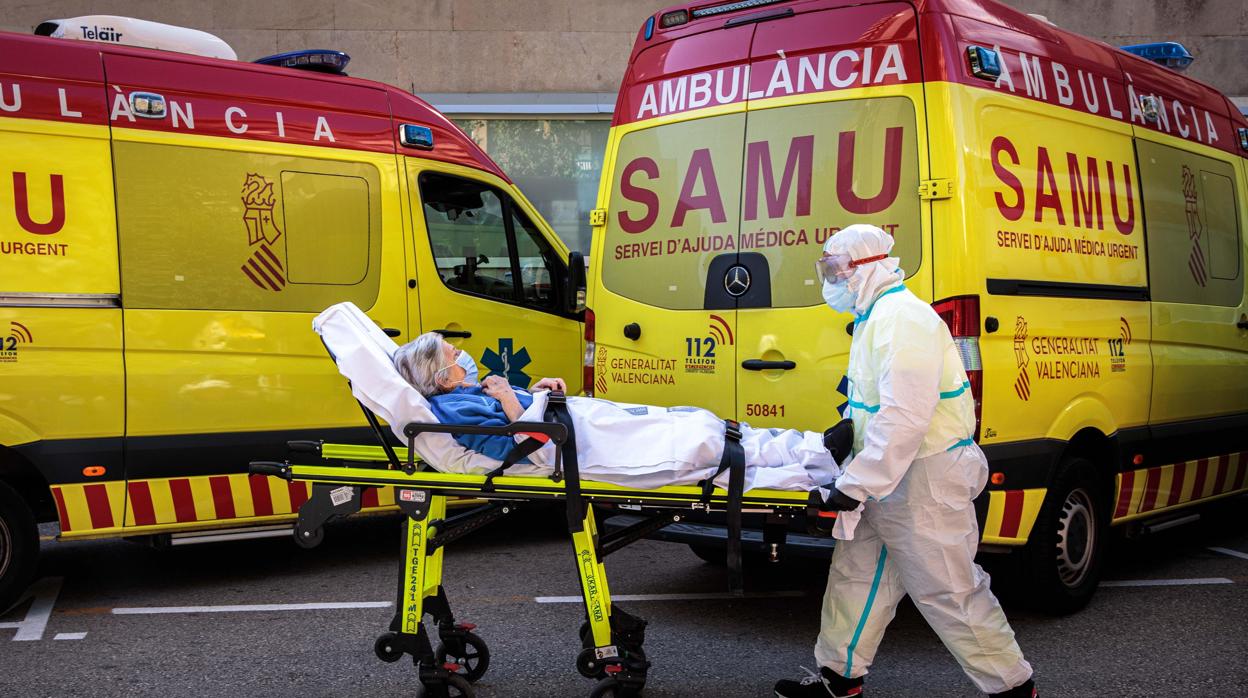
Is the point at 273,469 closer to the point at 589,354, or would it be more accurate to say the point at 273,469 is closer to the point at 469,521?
the point at 469,521

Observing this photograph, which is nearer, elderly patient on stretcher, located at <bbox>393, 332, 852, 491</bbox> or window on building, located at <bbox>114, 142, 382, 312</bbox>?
elderly patient on stretcher, located at <bbox>393, 332, 852, 491</bbox>

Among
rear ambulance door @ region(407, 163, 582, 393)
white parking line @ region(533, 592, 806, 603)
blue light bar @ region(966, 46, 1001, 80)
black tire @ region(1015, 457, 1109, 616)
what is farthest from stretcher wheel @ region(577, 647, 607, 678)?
rear ambulance door @ region(407, 163, 582, 393)

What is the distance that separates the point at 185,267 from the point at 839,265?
3255 millimetres

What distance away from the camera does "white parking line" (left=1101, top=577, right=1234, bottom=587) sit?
593 centimetres

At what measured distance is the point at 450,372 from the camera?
424cm

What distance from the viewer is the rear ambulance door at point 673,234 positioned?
507 cm

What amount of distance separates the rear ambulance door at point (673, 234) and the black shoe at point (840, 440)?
1064 mm

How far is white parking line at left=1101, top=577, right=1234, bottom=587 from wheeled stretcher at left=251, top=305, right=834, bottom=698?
9.59ft

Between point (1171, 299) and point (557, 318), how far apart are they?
3429mm

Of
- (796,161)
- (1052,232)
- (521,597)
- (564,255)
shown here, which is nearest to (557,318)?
(564,255)

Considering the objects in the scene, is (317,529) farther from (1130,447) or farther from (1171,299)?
(1171,299)

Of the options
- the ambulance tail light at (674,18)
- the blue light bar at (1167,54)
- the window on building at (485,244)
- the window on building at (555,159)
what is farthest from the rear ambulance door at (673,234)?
the window on building at (555,159)

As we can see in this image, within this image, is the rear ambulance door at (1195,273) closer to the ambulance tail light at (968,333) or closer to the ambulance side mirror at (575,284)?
the ambulance tail light at (968,333)

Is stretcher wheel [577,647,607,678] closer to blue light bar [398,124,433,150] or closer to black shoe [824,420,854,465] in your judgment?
black shoe [824,420,854,465]
